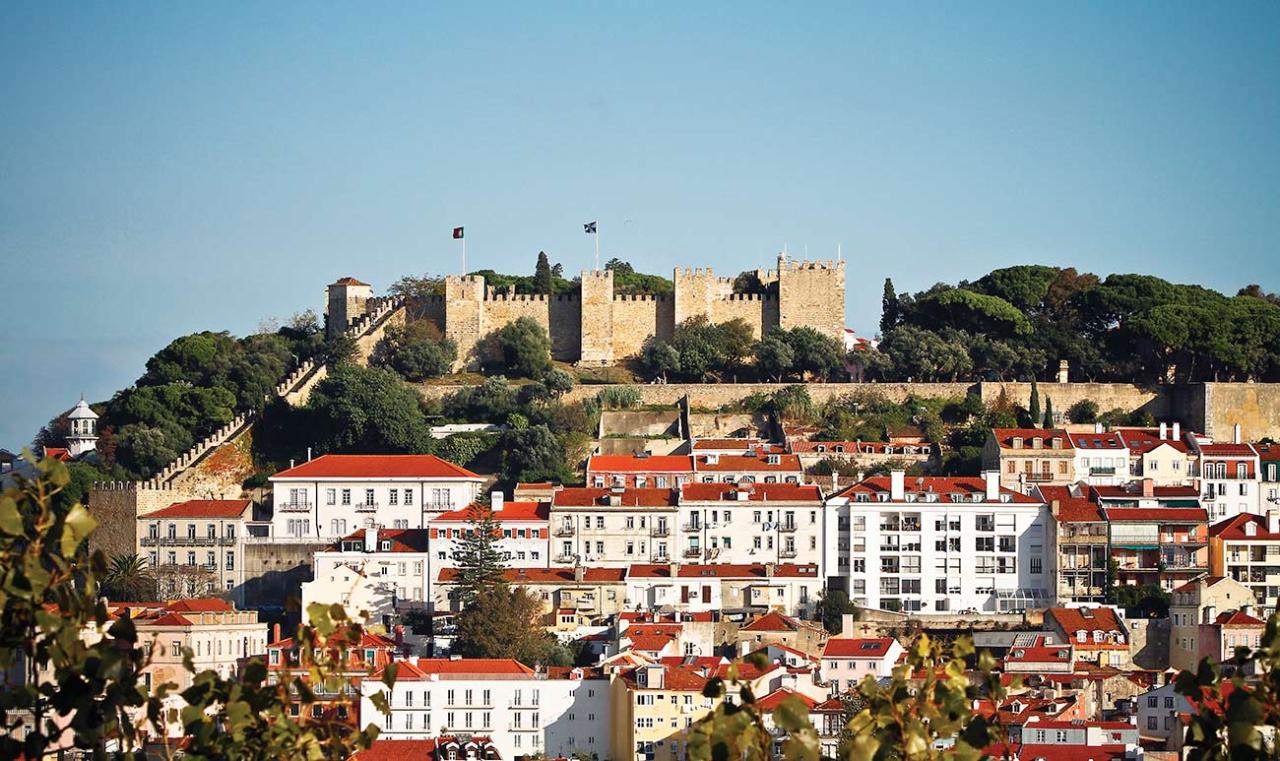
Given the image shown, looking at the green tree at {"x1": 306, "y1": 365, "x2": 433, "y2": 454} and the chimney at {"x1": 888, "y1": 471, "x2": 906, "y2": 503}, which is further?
the green tree at {"x1": 306, "y1": 365, "x2": 433, "y2": 454}

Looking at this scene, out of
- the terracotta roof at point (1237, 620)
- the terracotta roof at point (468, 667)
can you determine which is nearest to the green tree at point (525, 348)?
the terracotta roof at point (468, 667)

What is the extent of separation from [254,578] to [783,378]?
20165mm

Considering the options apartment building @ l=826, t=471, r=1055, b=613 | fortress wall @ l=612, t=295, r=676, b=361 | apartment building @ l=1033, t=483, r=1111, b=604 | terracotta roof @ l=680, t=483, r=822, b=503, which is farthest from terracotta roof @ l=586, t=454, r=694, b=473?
fortress wall @ l=612, t=295, r=676, b=361

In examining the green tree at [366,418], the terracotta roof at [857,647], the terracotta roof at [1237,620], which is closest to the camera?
the terracotta roof at [857,647]

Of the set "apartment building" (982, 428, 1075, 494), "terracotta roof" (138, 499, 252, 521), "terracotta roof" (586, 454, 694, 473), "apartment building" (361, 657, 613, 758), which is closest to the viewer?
"apartment building" (361, 657, 613, 758)

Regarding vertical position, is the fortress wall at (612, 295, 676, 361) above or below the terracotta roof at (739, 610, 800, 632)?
above

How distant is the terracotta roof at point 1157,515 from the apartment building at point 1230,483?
5.15 metres

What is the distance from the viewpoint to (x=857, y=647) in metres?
46.6

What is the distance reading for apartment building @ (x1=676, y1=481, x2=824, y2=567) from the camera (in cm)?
5381

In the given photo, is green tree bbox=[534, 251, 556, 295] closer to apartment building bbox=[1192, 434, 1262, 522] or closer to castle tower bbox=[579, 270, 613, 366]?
castle tower bbox=[579, 270, 613, 366]

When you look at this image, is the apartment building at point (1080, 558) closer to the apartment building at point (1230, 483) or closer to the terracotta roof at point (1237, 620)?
the terracotta roof at point (1237, 620)

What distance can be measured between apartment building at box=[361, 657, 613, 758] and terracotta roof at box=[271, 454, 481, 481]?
13.1 metres

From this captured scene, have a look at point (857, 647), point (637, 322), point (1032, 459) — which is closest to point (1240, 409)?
point (1032, 459)

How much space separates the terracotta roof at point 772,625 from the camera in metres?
49.4
